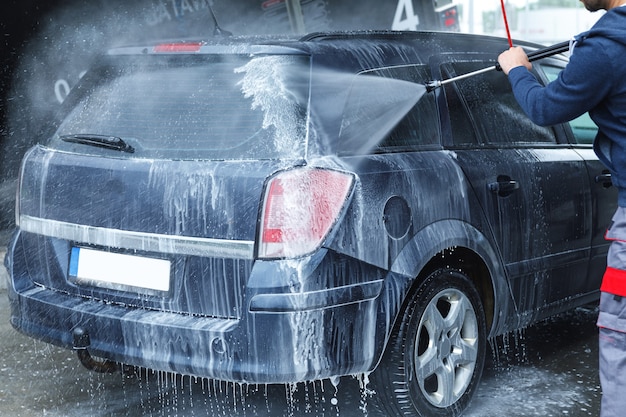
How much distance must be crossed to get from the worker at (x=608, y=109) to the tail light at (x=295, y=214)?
2.65 feet

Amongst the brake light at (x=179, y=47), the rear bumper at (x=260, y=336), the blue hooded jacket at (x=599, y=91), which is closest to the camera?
the blue hooded jacket at (x=599, y=91)

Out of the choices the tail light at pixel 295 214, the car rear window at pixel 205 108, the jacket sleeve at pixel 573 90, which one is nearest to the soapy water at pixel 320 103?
the car rear window at pixel 205 108

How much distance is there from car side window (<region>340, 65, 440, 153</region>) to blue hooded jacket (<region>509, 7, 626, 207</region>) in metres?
0.78

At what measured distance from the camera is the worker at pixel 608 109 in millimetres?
2648

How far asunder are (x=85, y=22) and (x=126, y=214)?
6.11 m

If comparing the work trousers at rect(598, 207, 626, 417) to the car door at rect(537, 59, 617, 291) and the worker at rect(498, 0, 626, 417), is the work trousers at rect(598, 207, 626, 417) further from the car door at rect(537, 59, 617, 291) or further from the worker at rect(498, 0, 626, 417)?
the car door at rect(537, 59, 617, 291)

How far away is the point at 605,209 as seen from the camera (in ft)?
15.6

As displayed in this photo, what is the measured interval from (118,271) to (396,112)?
130cm

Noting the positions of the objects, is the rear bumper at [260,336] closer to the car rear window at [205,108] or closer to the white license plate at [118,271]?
the white license plate at [118,271]

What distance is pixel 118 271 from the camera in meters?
3.43

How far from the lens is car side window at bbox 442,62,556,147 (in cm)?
409

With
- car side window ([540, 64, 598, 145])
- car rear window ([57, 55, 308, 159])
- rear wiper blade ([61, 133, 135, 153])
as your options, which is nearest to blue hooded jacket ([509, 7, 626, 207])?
car rear window ([57, 55, 308, 159])

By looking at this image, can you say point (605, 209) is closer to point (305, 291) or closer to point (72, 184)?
point (305, 291)

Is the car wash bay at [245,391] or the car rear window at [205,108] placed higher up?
the car rear window at [205,108]
